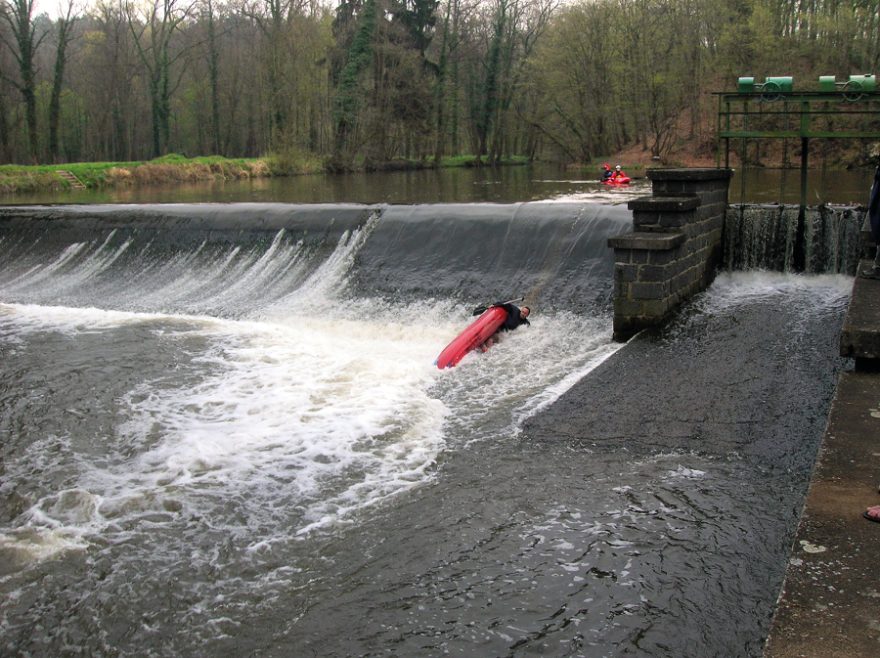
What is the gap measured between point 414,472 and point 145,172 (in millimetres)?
32504

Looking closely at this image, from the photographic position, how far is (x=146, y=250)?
16547 mm

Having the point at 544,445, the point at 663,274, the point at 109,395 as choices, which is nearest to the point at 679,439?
the point at 544,445

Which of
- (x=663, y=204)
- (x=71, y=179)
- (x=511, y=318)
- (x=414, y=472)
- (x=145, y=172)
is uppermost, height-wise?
(x=145, y=172)

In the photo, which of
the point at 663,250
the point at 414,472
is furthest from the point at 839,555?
the point at 663,250

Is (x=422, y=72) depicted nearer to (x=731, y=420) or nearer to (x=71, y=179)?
(x=71, y=179)

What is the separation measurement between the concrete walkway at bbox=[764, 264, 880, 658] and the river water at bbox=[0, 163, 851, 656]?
664 millimetres

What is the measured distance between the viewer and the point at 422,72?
158 ft

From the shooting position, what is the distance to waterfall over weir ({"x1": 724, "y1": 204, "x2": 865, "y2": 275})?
12125mm

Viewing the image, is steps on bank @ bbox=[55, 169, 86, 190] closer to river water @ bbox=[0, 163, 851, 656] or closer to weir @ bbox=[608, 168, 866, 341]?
river water @ bbox=[0, 163, 851, 656]

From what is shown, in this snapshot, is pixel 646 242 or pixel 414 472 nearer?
pixel 414 472

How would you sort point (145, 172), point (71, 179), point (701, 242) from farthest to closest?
point (145, 172), point (71, 179), point (701, 242)

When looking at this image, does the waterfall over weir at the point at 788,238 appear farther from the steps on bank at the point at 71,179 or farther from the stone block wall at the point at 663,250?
the steps on bank at the point at 71,179

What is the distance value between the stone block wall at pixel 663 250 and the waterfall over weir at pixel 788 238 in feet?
3.71

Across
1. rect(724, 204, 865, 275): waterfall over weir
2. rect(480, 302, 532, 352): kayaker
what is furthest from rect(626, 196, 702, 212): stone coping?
rect(724, 204, 865, 275): waterfall over weir
